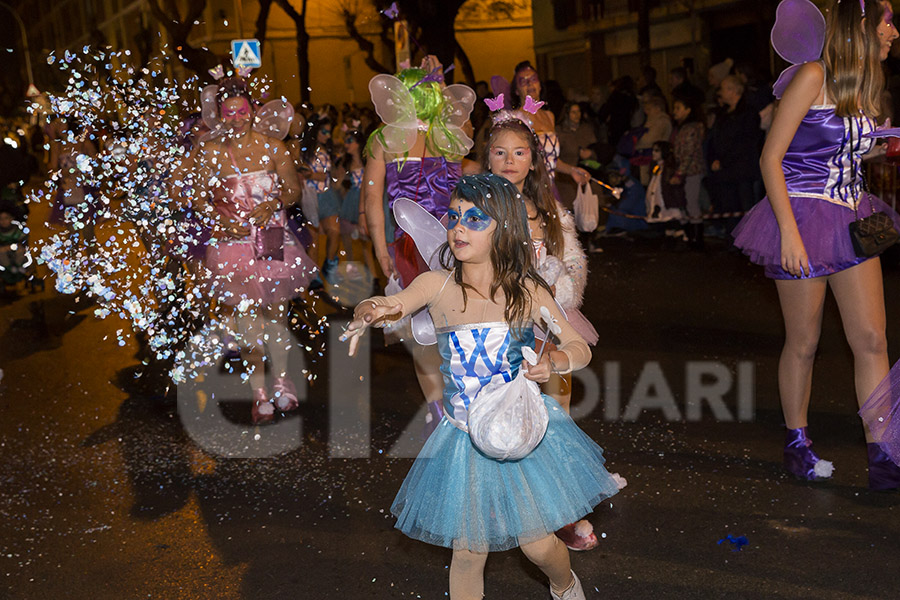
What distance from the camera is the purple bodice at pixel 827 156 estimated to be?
14.1ft

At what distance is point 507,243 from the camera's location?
3.39 metres

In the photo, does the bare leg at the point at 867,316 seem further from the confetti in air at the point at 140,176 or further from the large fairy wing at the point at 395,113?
the confetti in air at the point at 140,176

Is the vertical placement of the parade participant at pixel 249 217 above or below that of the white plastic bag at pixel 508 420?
above

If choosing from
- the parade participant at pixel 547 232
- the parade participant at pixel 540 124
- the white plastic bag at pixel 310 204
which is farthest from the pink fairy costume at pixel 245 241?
the white plastic bag at pixel 310 204

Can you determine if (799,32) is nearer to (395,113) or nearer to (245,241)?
(395,113)

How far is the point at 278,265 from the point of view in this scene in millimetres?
6117

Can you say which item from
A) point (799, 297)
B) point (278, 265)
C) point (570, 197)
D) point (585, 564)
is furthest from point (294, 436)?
point (570, 197)

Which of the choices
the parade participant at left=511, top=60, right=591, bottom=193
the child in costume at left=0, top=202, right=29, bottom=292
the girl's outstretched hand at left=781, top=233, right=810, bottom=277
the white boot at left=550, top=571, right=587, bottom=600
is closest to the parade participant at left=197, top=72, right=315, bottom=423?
the parade participant at left=511, top=60, right=591, bottom=193

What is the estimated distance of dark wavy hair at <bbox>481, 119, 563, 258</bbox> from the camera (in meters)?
4.23

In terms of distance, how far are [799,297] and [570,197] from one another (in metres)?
7.76

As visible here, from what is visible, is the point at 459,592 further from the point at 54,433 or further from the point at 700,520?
the point at 54,433

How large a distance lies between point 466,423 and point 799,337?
208 centimetres

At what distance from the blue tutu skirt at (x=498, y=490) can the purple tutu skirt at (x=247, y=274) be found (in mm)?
2926

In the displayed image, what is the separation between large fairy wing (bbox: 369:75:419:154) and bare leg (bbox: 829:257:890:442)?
7.23 feet
